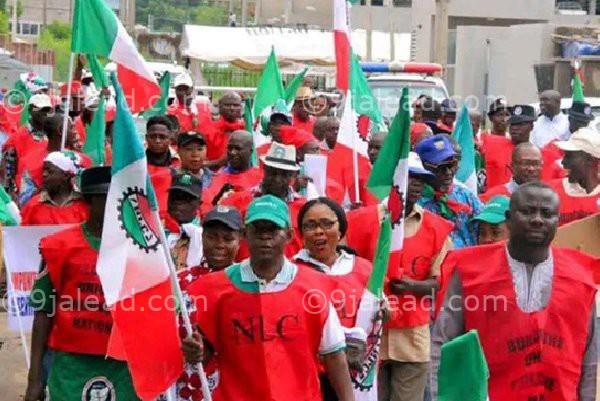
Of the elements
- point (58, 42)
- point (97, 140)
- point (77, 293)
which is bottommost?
point (77, 293)

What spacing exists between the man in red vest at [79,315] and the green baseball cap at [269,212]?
105cm

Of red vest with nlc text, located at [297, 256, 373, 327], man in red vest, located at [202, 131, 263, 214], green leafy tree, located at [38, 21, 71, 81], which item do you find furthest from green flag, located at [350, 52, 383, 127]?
green leafy tree, located at [38, 21, 71, 81]

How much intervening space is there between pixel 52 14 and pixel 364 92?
106 meters

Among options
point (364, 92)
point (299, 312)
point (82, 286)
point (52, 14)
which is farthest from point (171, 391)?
point (52, 14)

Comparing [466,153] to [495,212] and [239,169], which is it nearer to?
[239,169]

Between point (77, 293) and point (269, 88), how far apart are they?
7.92 metres

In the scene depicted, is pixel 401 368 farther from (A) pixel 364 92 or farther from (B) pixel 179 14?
(B) pixel 179 14

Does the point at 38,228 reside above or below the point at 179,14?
below

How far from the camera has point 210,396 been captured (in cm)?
477

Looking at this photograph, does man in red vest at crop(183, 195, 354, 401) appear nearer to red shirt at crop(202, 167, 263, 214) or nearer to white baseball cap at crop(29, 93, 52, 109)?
red shirt at crop(202, 167, 263, 214)

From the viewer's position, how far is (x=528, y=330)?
191 inches

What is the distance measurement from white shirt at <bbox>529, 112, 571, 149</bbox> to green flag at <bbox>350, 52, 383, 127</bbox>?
117 inches

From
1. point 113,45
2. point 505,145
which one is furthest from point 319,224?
point 505,145

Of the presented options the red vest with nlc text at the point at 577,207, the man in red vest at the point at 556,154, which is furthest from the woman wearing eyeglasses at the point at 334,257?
the man in red vest at the point at 556,154
